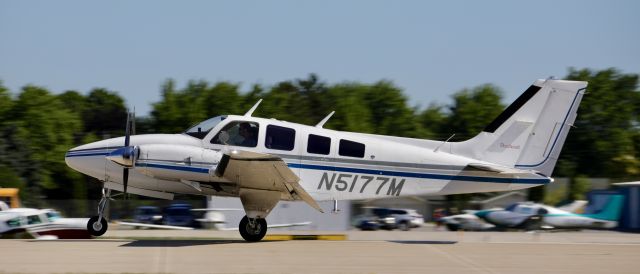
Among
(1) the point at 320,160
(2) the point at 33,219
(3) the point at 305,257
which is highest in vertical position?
(1) the point at 320,160

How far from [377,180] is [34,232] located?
9.75m

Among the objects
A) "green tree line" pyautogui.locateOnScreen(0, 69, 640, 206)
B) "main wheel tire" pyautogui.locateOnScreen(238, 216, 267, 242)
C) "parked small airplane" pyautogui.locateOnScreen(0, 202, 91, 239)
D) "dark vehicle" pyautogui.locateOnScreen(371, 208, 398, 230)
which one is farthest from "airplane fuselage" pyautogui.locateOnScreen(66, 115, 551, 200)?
"green tree line" pyautogui.locateOnScreen(0, 69, 640, 206)

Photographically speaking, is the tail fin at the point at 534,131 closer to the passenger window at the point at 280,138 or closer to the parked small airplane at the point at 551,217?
the passenger window at the point at 280,138

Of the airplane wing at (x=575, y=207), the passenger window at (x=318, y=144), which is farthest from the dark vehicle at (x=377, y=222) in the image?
the passenger window at (x=318, y=144)

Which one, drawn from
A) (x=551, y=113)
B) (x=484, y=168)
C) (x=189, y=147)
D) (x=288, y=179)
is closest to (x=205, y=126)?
(x=189, y=147)

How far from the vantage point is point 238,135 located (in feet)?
54.3

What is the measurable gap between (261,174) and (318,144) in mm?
1475

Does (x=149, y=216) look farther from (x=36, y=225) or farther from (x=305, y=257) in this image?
(x=305, y=257)

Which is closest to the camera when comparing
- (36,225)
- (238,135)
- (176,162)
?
(176,162)

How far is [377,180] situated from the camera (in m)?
17.2

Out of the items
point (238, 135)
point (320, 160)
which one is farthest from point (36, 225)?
point (320, 160)

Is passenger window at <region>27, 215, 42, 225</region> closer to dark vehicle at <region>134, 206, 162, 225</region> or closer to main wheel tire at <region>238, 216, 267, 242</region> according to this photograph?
main wheel tire at <region>238, 216, 267, 242</region>

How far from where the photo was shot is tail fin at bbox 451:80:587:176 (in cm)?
1742

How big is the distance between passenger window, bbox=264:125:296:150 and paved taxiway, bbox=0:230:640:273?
6.44 feet
